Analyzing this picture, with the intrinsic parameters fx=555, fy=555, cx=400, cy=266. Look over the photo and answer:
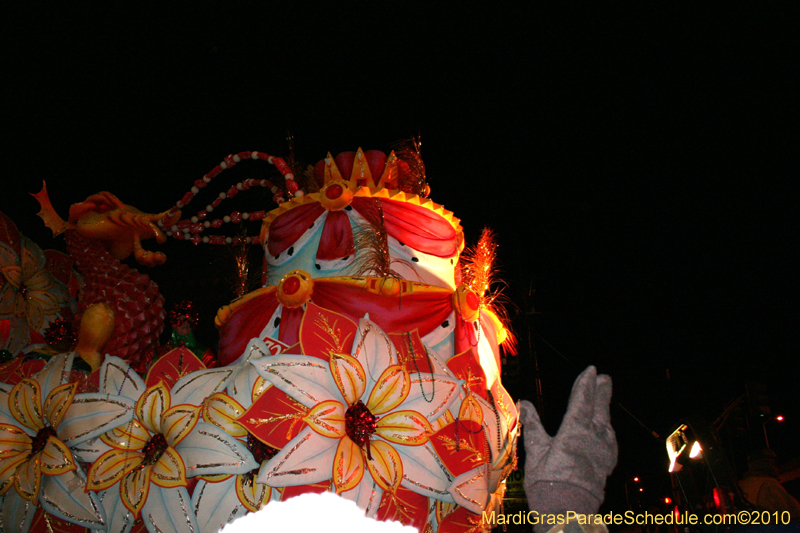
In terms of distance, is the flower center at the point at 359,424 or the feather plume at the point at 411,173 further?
the feather plume at the point at 411,173

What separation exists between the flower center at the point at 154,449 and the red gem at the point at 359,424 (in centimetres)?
55

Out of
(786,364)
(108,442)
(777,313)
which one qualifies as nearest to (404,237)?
(108,442)

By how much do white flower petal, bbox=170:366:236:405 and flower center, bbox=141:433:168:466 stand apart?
110 mm

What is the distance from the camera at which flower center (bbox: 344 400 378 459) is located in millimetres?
1544

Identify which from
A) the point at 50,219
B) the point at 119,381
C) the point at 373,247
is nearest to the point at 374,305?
the point at 373,247

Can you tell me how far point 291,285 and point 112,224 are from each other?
3.09 feet

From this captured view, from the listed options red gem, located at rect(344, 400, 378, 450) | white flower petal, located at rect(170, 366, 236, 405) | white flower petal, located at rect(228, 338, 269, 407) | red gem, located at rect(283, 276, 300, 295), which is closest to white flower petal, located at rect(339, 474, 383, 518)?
red gem, located at rect(344, 400, 378, 450)

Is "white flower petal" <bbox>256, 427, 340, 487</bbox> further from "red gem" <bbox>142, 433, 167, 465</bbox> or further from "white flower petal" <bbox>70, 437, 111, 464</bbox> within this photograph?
"white flower petal" <bbox>70, 437, 111, 464</bbox>

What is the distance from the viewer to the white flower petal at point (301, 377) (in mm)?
1510

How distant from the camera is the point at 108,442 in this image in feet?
5.36

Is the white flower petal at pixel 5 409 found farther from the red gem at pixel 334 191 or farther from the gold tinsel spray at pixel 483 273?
the gold tinsel spray at pixel 483 273

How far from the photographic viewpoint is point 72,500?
5.27 ft

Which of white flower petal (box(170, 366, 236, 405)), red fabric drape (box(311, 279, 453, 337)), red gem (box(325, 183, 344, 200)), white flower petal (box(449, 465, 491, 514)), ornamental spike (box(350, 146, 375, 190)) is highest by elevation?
ornamental spike (box(350, 146, 375, 190))

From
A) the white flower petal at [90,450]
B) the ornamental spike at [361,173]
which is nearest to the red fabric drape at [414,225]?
the ornamental spike at [361,173]
